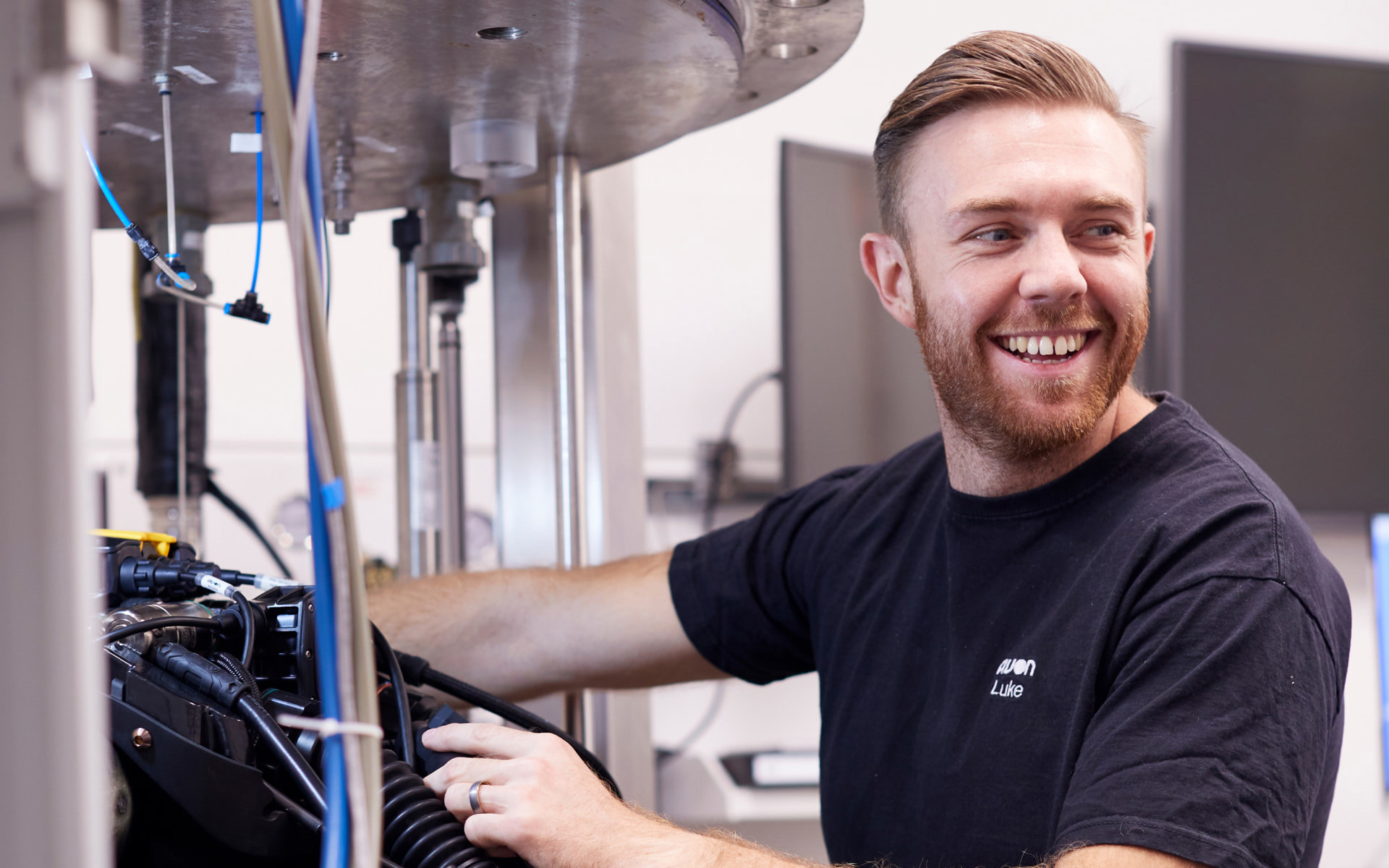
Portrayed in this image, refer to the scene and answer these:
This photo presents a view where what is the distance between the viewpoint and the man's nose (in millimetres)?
1010

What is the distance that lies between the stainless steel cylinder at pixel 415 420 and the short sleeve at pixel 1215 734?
67 centimetres

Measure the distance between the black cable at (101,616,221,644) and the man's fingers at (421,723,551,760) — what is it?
0.14 meters

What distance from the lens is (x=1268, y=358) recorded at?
2.39 metres

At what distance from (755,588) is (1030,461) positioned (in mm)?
313

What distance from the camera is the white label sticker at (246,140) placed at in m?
0.86

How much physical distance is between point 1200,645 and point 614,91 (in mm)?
562

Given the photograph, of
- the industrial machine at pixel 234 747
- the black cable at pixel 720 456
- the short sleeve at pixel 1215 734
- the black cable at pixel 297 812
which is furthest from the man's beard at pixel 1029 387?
the black cable at pixel 720 456

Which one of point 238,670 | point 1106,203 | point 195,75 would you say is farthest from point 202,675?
point 1106,203

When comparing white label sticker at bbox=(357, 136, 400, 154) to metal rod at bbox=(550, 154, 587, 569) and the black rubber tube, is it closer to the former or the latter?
metal rod at bbox=(550, 154, 587, 569)

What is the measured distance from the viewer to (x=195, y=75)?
742 mm

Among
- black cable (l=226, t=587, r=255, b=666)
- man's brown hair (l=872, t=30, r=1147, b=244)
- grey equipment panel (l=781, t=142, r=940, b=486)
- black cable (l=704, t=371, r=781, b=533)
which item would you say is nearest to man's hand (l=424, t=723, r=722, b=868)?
black cable (l=226, t=587, r=255, b=666)

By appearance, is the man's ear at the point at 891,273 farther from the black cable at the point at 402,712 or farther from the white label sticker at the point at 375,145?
the black cable at the point at 402,712

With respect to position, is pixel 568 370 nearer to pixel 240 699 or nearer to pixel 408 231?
pixel 408 231

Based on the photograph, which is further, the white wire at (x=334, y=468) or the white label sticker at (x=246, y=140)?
the white label sticker at (x=246, y=140)
